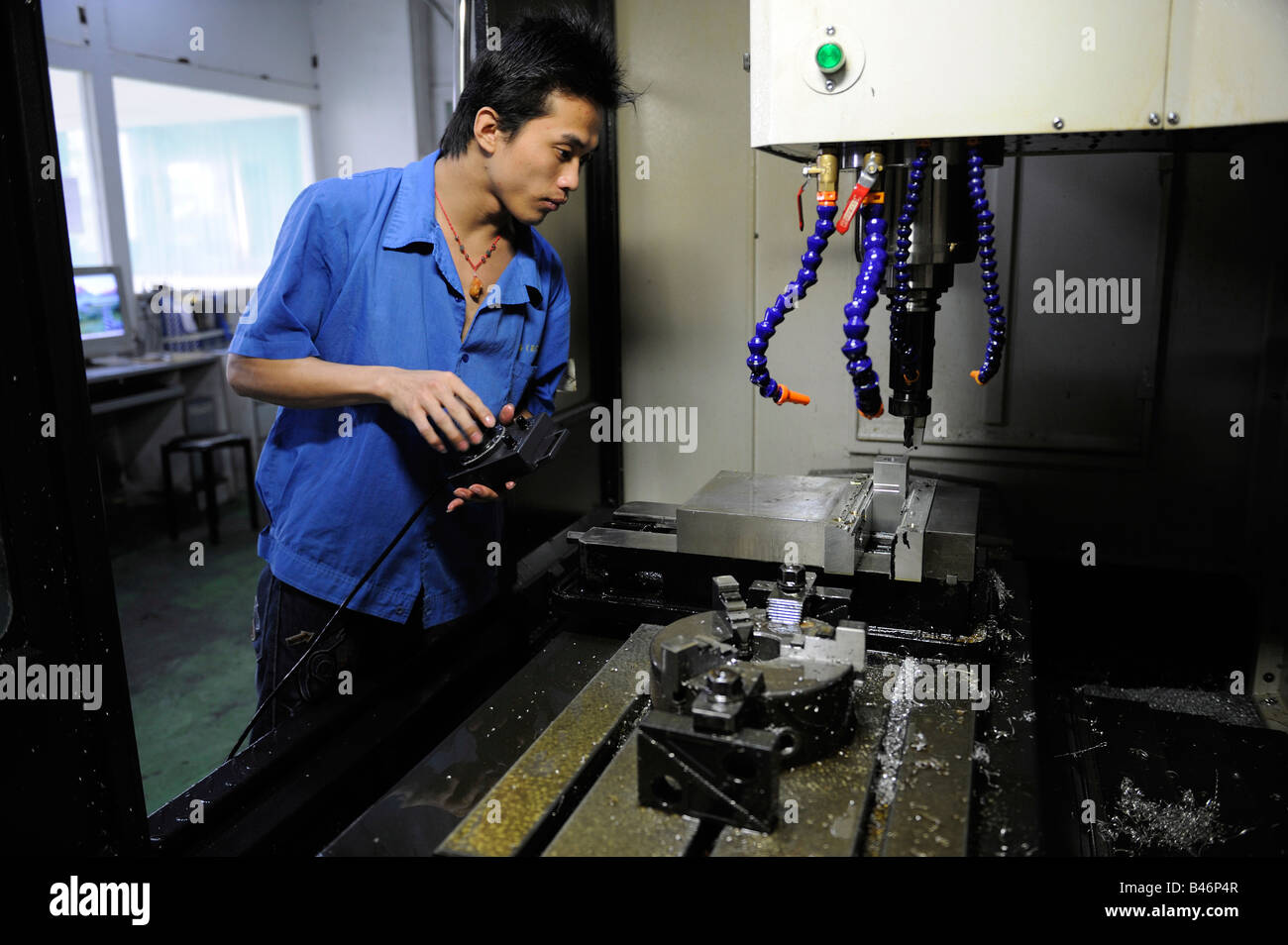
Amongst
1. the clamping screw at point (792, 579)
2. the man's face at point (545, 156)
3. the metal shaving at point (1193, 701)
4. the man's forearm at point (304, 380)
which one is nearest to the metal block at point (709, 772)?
the clamping screw at point (792, 579)

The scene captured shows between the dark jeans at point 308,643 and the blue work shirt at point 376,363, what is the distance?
38 millimetres

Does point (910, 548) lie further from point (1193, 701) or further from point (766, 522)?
point (1193, 701)

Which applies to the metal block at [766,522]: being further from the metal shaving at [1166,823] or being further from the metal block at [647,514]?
the metal shaving at [1166,823]

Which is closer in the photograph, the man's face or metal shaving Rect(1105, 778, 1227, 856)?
metal shaving Rect(1105, 778, 1227, 856)

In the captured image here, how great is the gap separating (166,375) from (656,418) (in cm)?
A: 301

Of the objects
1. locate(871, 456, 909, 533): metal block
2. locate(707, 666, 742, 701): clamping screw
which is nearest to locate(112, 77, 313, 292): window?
locate(871, 456, 909, 533): metal block

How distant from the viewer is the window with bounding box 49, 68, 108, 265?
4121mm

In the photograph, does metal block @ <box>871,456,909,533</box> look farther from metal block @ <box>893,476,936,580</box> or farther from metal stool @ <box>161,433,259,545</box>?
metal stool @ <box>161,433,259,545</box>

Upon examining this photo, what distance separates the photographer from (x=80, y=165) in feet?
13.9

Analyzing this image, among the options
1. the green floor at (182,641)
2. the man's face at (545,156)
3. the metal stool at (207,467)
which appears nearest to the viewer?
the man's face at (545,156)

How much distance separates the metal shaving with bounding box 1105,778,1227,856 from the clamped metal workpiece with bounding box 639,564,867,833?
0.41 metres

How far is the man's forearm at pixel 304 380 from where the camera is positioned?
115cm

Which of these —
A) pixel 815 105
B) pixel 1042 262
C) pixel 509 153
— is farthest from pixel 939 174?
pixel 1042 262

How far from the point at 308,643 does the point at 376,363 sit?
0.41 meters
